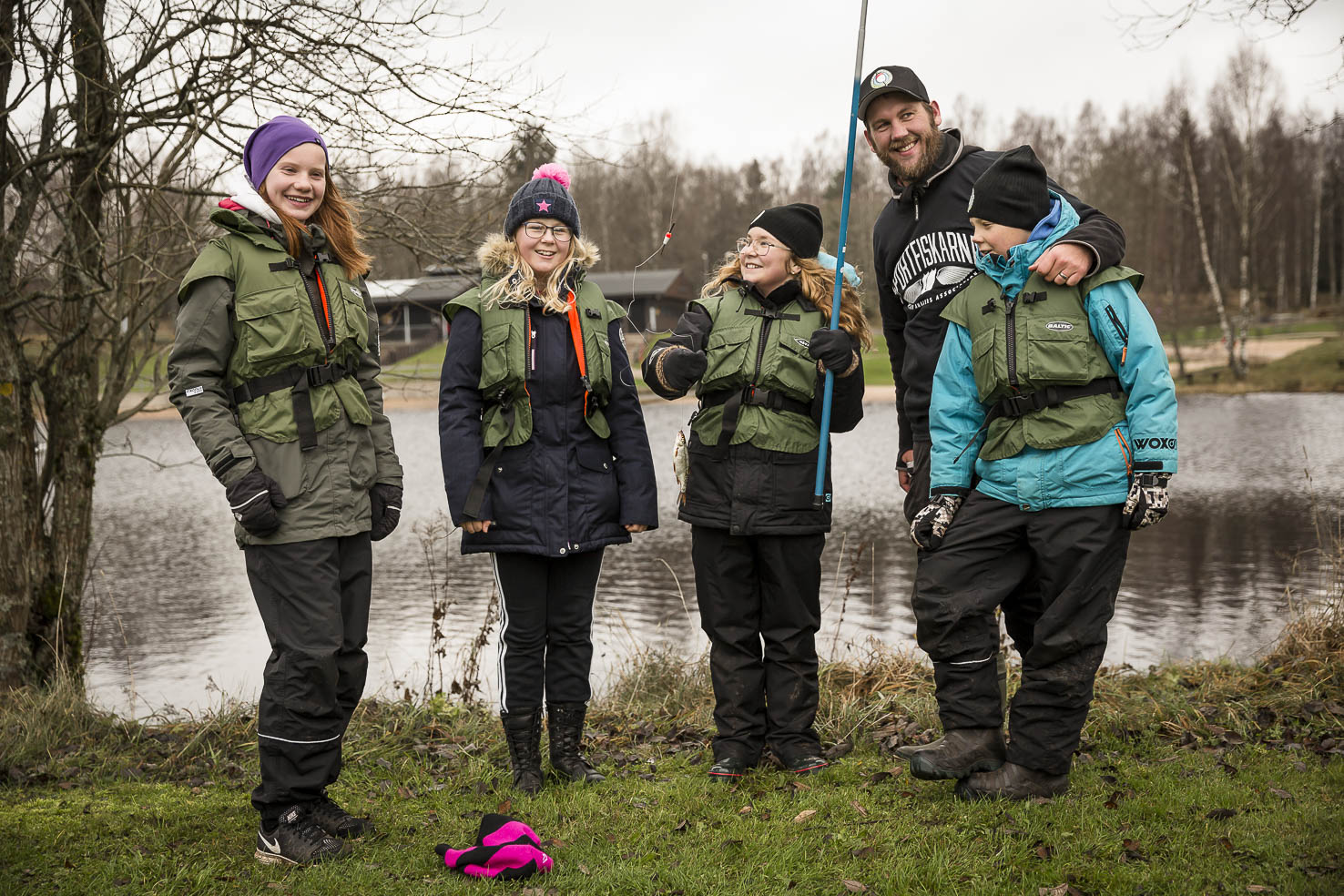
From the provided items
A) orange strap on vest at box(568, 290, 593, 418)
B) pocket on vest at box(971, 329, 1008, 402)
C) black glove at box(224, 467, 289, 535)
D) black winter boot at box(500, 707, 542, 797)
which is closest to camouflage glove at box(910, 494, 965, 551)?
pocket on vest at box(971, 329, 1008, 402)

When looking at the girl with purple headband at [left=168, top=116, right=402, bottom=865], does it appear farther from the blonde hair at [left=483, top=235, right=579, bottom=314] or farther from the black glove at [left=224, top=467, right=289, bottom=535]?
the blonde hair at [left=483, top=235, right=579, bottom=314]

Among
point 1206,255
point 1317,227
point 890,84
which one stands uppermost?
point 1317,227

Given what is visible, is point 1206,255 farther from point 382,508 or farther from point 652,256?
point 382,508

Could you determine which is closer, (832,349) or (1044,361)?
(1044,361)

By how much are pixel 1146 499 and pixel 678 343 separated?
5.72 ft

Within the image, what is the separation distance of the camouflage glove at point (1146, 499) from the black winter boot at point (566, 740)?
209 cm

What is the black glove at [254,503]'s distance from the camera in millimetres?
3150

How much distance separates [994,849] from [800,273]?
216 centimetres

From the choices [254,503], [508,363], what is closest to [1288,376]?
[508,363]

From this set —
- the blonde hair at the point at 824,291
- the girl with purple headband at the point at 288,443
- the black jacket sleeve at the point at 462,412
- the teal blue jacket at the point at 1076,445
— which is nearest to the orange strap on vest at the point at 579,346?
the black jacket sleeve at the point at 462,412

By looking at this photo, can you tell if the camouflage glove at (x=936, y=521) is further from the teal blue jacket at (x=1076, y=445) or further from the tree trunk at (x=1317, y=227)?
the tree trunk at (x=1317, y=227)

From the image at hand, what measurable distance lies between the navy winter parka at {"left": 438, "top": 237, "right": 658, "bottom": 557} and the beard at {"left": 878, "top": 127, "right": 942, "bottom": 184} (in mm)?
1216

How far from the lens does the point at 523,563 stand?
155 inches

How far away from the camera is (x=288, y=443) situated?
3.31 m
